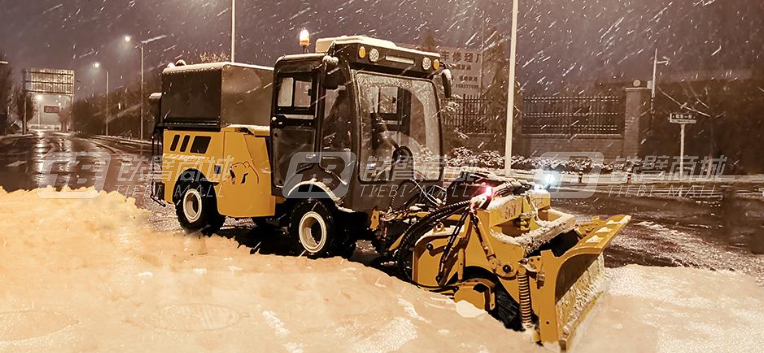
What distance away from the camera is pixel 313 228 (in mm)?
7809

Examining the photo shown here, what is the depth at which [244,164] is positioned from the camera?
28.5 feet

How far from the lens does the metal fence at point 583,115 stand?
26.5 metres

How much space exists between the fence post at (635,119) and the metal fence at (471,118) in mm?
5466

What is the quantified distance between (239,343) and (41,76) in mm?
84518

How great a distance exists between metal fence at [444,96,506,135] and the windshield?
819 inches

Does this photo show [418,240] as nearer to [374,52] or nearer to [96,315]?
[374,52]

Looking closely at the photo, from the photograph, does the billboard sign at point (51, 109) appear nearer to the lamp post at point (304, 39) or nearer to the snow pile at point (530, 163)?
the snow pile at point (530, 163)

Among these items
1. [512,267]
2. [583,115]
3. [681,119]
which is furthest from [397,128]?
[583,115]

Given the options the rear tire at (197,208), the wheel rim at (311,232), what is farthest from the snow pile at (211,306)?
the rear tire at (197,208)

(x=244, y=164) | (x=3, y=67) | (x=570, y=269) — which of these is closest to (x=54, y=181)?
(x=244, y=164)

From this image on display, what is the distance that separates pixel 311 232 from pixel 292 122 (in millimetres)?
1321

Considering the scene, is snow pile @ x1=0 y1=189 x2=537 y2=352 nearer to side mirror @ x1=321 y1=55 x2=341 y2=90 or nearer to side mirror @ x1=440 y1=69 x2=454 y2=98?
side mirror @ x1=321 y1=55 x2=341 y2=90

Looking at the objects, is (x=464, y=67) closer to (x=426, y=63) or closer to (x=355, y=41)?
(x=426, y=63)

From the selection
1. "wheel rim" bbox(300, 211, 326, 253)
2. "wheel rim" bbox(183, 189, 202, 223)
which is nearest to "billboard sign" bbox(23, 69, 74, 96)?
"wheel rim" bbox(183, 189, 202, 223)
